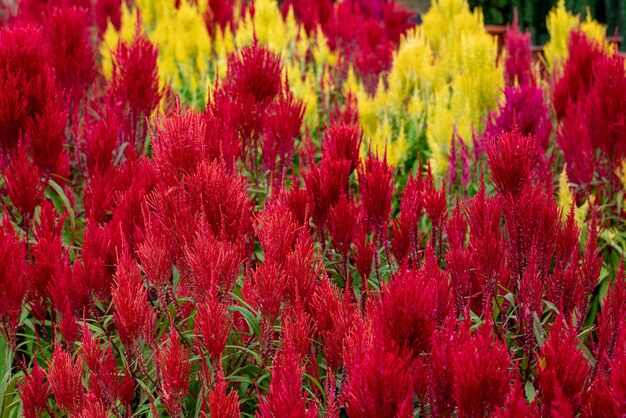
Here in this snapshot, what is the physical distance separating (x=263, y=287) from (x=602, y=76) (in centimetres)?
207

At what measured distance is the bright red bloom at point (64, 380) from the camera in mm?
1465

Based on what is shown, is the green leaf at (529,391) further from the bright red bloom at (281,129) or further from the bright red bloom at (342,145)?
the bright red bloom at (281,129)

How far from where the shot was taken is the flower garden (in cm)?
125

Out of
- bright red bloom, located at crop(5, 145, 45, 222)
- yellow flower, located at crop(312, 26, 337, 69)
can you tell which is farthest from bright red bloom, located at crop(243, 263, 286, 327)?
yellow flower, located at crop(312, 26, 337, 69)

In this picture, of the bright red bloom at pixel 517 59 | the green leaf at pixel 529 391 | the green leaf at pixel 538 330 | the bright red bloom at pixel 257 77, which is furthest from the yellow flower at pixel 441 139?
the green leaf at pixel 529 391

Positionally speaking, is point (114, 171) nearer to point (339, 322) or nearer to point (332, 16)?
point (339, 322)

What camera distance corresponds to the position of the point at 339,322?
57.8 inches

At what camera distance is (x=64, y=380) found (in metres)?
1.48

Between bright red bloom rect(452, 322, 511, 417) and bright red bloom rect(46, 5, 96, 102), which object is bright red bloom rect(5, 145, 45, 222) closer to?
bright red bloom rect(46, 5, 96, 102)

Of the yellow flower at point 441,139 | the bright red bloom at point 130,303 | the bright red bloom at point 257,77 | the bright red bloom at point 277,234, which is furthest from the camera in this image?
the yellow flower at point 441,139

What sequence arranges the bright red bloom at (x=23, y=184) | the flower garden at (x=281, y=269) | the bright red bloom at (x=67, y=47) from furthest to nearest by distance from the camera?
the bright red bloom at (x=67, y=47)
the bright red bloom at (x=23, y=184)
the flower garden at (x=281, y=269)

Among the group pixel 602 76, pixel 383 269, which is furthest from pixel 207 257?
pixel 602 76

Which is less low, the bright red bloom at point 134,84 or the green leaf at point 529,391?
the bright red bloom at point 134,84

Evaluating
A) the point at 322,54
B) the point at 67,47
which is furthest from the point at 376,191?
the point at 322,54
